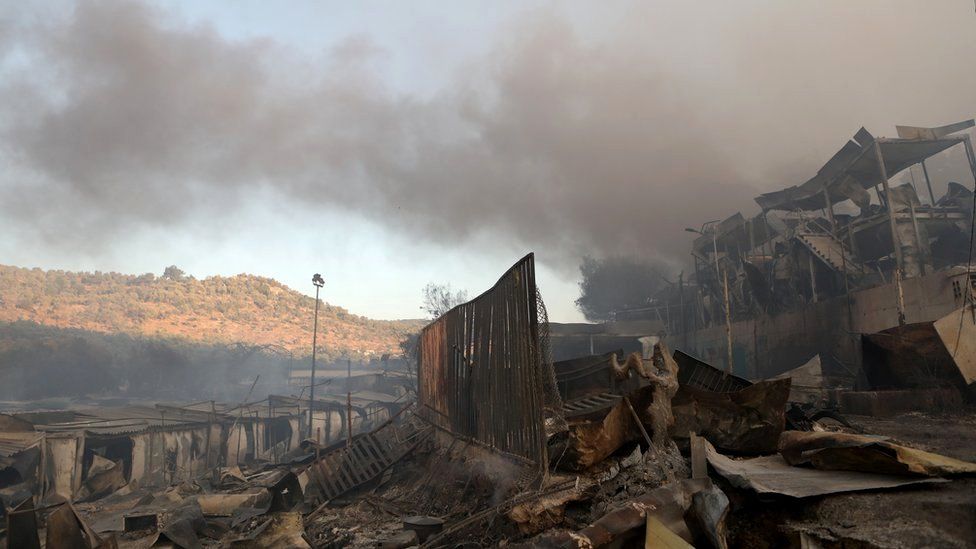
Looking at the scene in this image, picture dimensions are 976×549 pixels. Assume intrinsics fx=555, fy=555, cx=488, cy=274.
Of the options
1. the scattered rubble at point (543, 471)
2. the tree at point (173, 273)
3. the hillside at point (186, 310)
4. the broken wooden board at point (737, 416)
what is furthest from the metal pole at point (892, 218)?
the tree at point (173, 273)

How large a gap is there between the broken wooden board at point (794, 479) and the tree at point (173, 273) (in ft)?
300

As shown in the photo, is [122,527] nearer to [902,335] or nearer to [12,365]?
[902,335]

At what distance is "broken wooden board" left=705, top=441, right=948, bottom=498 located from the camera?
4.05m

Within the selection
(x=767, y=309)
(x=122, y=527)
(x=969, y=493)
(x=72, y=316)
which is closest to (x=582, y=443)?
→ (x=969, y=493)

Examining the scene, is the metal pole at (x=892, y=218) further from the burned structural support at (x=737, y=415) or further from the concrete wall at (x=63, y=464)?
the concrete wall at (x=63, y=464)

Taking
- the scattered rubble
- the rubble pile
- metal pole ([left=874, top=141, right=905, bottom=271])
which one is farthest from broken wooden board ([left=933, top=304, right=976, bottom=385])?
metal pole ([left=874, top=141, right=905, bottom=271])

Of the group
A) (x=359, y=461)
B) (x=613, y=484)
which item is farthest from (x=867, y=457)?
(x=359, y=461)

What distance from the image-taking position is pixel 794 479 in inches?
178

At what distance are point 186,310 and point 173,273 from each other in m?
20.7

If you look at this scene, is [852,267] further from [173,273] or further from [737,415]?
[173,273]

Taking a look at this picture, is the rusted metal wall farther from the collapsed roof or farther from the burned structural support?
the collapsed roof

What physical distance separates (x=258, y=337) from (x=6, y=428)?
51631mm

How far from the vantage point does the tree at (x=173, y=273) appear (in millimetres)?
83044

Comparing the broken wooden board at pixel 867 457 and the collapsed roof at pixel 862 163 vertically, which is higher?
the collapsed roof at pixel 862 163
